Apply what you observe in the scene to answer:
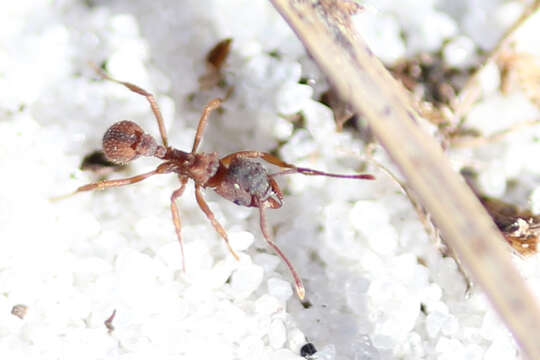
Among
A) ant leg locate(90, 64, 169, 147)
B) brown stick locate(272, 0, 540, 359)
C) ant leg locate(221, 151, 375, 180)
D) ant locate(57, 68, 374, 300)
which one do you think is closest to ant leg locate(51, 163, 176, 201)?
ant locate(57, 68, 374, 300)

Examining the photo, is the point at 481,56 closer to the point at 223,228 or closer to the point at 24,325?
the point at 223,228

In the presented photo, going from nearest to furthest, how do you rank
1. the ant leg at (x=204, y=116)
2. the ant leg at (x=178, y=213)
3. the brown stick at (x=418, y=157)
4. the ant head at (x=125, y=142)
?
the brown stick at (x=418, y=157) → the ant leg at (x=178, y=213) → the ant head at (x=125, y=142) → the ant leg at (x=204, y=116)

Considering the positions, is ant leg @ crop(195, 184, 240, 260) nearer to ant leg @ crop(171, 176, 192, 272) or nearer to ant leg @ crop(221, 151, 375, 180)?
ant leg @ crop(171, 176, 192, 272)

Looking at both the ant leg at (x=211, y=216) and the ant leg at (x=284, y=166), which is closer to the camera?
the ant leg at (x=211, y=216)

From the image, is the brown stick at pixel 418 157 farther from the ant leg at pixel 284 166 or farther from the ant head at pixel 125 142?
the ant head at pixel 125 142

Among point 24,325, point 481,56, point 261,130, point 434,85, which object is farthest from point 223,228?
point 481,56

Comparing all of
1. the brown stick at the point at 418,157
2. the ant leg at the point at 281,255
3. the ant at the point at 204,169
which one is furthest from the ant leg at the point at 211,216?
the brown stick at the point at 418,157

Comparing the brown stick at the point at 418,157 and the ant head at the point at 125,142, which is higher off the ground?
the brown stick at the point at 418,157

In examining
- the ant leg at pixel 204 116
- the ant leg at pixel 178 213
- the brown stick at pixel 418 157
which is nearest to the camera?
the brown stick at pixel 418 157
